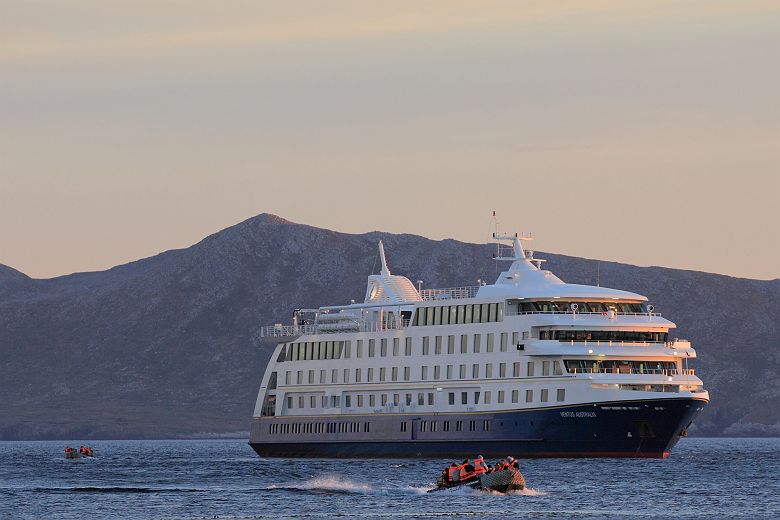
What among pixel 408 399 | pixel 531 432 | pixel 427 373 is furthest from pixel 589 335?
pixel 408 399

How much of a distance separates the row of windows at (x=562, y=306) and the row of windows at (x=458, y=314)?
3.69 feet

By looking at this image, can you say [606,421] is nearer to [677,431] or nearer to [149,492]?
[677,431]

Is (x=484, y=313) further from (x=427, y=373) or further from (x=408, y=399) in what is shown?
(x=408, y=399)

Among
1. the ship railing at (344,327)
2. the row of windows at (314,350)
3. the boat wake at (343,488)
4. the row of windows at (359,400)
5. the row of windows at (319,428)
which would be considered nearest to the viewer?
the boat wake at (343,488)

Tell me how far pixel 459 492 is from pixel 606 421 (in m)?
18.5

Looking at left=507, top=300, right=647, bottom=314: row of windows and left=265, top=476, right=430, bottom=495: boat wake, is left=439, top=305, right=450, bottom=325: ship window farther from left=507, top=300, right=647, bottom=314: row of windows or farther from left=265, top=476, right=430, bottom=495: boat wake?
left=265, top=476, right=430, bottom=495: boat wake

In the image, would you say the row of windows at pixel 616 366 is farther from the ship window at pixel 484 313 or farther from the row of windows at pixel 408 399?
the ship window at pixel 484 313

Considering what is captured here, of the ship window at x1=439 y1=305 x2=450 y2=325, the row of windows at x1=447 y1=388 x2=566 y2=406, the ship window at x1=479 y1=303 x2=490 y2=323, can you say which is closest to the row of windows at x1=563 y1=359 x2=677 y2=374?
the row of windows at x1=447 y1=388 x2=566 y2=406

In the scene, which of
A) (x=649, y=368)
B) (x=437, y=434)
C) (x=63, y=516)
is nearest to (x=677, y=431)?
(x=649, y=368)

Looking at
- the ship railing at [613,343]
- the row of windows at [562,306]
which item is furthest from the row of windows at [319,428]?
the ship railing at [613,343]

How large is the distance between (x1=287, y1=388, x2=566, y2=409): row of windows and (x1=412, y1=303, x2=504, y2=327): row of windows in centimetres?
492

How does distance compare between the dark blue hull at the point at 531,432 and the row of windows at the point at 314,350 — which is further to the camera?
the row of windows at the point at 314,350

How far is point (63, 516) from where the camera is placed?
282 ft

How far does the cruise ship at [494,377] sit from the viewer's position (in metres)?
113
